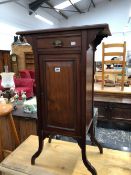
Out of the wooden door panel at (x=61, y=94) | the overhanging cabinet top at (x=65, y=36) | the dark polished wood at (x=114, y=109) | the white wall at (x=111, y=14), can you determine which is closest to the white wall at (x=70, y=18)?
the white wall at (x=111, y=14)

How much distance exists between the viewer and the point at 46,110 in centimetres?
116

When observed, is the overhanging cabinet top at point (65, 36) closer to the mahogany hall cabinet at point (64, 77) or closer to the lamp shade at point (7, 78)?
the mahogany hall cabinet at point (64, 77)

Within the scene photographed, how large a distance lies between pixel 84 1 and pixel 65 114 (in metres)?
7.12

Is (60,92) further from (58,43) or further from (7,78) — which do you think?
(7,78)

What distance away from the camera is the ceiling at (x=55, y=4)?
614 centimetres

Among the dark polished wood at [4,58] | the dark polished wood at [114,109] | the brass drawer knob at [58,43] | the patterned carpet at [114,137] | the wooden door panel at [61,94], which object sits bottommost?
the patterned carpet at [114,137]

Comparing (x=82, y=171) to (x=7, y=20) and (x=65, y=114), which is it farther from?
(x=7, y=20)

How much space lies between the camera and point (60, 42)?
1.00 m

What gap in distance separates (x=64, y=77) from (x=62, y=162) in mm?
685

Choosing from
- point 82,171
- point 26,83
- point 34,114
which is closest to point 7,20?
point 26,83

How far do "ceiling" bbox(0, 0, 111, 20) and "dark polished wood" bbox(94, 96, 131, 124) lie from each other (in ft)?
14.4

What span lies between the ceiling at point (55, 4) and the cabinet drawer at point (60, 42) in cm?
505

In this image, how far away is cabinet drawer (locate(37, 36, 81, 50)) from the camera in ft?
3.19

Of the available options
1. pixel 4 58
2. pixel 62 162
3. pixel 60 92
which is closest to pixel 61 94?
pixel 60 92
